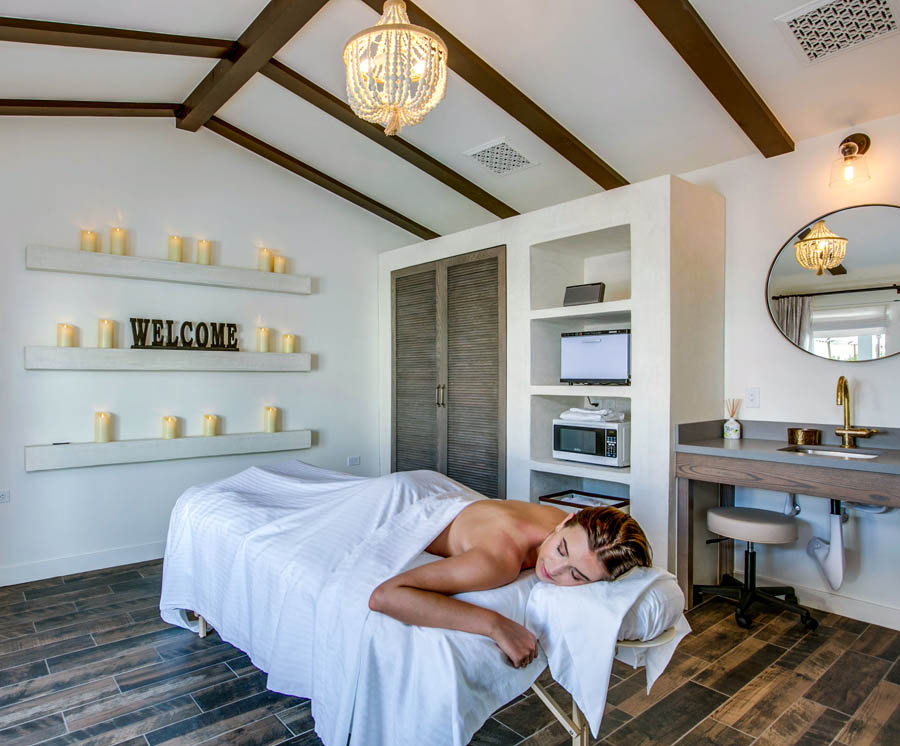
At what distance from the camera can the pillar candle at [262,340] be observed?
416 centimetres

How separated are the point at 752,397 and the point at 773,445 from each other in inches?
13.9

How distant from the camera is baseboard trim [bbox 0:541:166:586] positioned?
3305mm

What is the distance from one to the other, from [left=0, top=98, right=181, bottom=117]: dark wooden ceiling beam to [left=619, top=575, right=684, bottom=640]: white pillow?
3.74 metres

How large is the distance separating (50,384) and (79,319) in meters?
0.41

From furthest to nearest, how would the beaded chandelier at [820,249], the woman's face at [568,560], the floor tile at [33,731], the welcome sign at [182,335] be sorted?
the welcome sign at [182,335] < the beaded chandelier at [820,249] < the floor tile at [33,731] < the woman's face at [568,560]

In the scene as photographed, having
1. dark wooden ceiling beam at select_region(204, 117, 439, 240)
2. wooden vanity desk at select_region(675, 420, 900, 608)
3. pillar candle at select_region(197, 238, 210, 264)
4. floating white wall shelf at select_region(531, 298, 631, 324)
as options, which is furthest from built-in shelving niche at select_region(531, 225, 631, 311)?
pillar candle at select_region(197, 238, 210, 264)

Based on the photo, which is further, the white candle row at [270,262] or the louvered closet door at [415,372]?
the louvered closet door at [415,372]

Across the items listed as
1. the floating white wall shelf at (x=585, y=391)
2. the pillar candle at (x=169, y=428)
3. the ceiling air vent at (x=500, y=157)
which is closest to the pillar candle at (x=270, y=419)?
the pillar candle at (x=169, y=428)

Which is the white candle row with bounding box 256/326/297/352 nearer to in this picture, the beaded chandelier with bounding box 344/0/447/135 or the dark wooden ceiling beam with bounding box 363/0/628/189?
the dark wooden ceiling beam with bounding box 363/0/628/189

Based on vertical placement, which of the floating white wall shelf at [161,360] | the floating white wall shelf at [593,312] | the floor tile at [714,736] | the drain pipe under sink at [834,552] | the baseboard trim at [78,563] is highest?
the floating white wall shelf at [593,312]

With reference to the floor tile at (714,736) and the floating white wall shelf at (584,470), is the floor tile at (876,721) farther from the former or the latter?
the floating white wall shelf at (584,470)

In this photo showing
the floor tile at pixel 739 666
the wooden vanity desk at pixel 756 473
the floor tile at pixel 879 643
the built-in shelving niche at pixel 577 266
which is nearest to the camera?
the floor tile at pixel 739 666

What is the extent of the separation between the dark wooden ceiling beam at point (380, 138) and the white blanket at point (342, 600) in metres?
2.12

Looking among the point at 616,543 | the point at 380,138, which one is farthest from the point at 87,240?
the point at 616,543
